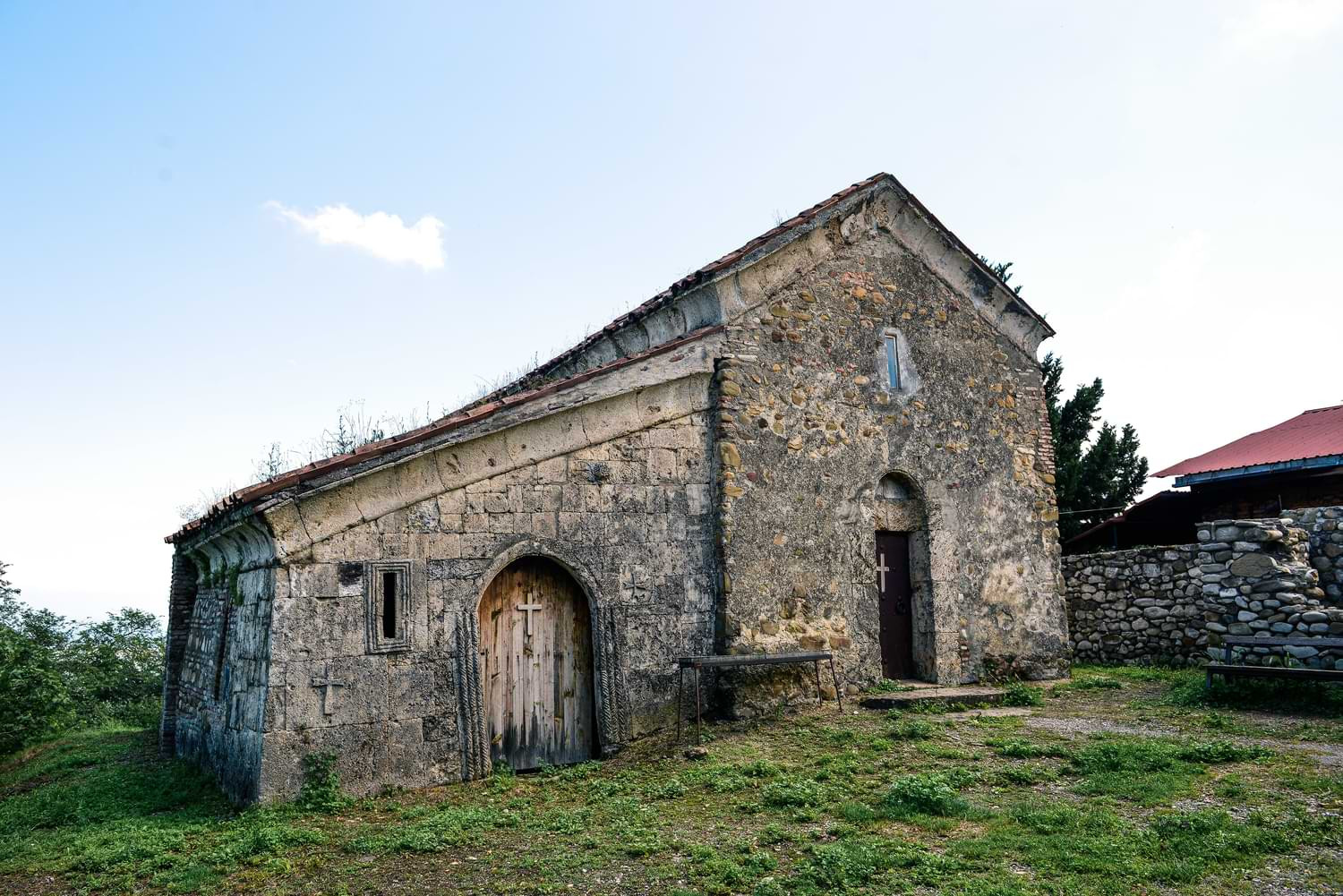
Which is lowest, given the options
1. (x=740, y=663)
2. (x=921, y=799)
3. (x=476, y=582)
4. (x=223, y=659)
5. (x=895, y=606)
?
(x=921, y=799)

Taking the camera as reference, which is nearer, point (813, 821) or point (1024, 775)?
point (813, 821)

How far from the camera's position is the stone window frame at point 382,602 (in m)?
7.27

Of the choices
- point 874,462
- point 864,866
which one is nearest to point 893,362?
point 874,462

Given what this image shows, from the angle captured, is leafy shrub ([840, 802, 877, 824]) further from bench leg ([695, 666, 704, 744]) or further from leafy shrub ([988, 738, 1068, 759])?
bench leg ([695, 666, 704, 744])

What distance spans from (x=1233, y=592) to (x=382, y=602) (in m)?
9.36

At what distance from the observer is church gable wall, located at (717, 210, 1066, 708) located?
9547 millimetres

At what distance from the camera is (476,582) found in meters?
7.79

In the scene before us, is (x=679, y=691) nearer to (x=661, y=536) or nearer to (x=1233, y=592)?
(x=661, y=536)

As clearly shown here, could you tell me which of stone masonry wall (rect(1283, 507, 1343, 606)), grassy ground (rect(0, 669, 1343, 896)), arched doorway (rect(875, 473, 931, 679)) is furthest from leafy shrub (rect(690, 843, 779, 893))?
stone masonry wall (rect(1283, 507, 1343, 606))

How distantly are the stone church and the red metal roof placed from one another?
7.00m

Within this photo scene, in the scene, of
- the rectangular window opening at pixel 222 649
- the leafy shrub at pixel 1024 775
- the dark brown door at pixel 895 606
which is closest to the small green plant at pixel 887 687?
the dark brown door at pixel 895 606

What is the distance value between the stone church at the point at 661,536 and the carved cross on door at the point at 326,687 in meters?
0.03

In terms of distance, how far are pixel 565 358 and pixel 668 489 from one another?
3.77 meters

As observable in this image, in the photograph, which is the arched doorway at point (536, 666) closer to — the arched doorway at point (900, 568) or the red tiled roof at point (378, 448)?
the red tiled roof at point (378, 448)
